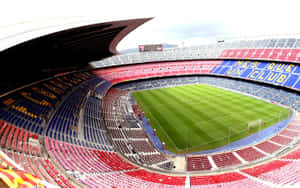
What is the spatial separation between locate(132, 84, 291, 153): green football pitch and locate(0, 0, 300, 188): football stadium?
135mm

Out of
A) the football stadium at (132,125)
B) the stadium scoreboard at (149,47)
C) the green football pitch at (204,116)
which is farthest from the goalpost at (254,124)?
the stadium scoreboard at (149,47)

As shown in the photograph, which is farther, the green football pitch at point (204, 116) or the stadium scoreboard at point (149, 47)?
the stadium scoreboard at point (149, 47)

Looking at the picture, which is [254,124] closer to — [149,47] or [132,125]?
[132,125]

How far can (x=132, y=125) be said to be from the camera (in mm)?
21828

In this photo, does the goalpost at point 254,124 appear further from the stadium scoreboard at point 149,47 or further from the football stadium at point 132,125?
the stadium scoreboard at point 149,47

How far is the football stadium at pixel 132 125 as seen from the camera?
31.8ft

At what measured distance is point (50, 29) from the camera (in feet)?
29.1

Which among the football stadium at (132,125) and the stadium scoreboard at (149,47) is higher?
the stadium scoreboard at (149,47)

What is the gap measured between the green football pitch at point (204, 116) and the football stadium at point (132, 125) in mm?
135

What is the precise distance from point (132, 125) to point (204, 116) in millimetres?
9945

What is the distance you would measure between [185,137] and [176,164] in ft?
14.8

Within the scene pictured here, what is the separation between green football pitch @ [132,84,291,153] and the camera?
1800 centimetres

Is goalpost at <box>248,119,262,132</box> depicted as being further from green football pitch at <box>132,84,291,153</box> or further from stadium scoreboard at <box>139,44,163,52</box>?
stadium scoreboard at <box>139,44,163,52</box>

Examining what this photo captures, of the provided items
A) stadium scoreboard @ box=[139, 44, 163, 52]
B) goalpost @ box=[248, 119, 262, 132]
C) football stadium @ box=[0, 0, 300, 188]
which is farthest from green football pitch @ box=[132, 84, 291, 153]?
stadium scoreboard @ box=[139, 44, 163, 52]
